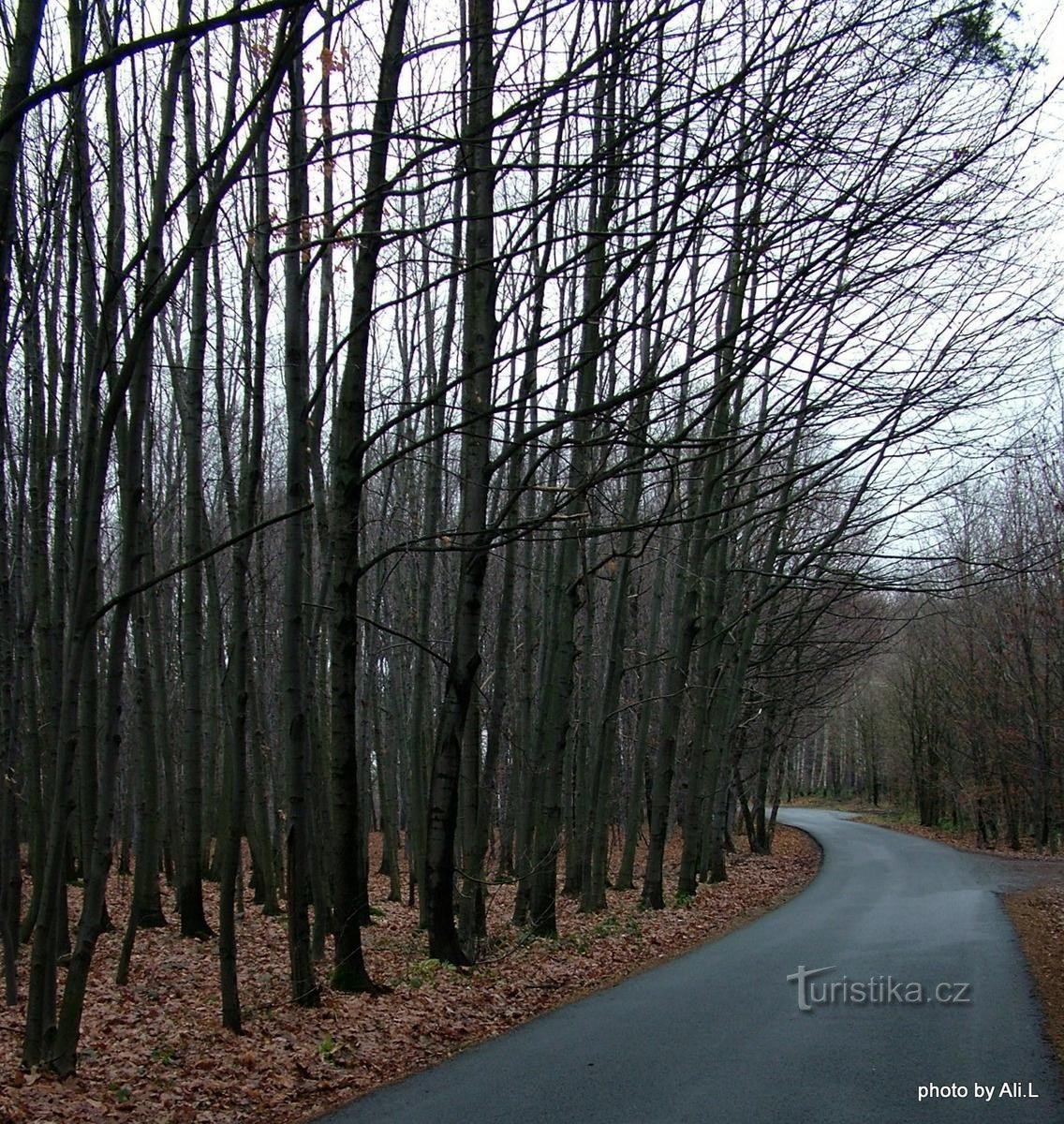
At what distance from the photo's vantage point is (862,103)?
6.75 m

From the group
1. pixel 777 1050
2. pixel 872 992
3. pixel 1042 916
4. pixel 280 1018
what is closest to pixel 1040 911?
pixel 1042 916

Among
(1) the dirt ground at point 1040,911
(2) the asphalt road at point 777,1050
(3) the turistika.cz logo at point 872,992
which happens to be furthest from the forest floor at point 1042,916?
(3) the turistika.cz logo at point 872,992

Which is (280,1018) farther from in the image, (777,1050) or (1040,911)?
(1040,911)

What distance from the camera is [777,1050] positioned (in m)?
6.75

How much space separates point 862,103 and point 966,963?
25.9 ft

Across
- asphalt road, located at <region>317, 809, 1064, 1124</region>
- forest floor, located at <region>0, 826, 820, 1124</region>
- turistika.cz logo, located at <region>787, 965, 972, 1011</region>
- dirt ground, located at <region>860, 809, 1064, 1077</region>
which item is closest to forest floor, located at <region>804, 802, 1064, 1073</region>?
dirt ground, located at <region>860, 809, 1064, 1077</region>

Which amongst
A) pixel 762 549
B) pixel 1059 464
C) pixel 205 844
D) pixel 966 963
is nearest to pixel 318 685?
pixel 205 844

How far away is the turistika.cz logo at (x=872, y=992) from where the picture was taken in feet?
27.2

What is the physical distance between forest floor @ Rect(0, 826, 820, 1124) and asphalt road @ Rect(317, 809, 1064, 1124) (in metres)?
0.47

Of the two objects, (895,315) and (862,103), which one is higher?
(862,103)

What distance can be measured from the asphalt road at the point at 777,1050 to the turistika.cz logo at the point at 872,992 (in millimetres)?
32

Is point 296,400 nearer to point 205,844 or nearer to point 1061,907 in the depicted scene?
point 1061,907

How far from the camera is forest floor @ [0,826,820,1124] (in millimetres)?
5980

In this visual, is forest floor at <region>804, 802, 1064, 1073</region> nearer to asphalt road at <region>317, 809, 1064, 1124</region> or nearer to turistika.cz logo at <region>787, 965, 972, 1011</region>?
asphalt road at <region>317, 809, 1064, 1124</region>
